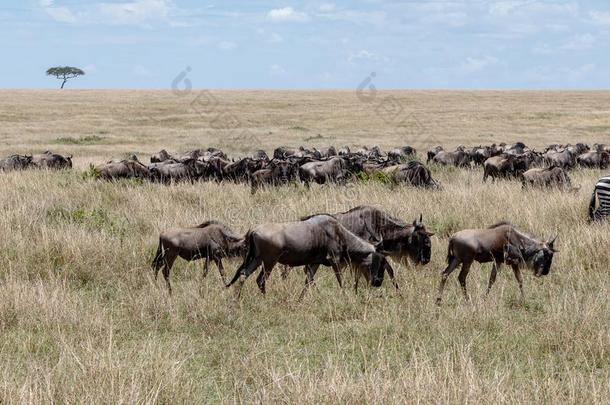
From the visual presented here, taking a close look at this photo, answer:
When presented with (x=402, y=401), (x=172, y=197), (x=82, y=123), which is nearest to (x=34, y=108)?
(x=82, y=123)

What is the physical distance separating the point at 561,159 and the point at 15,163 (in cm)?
1822

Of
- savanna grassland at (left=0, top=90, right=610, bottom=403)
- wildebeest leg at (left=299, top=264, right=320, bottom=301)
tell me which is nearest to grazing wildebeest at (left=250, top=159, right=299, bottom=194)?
savanna grassland at (left=0, top=90, right=610, bottom=403)

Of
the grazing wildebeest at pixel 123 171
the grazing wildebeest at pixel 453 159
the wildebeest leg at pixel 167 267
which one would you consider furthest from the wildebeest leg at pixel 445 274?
the grazing wildebeest at pixel 453 159

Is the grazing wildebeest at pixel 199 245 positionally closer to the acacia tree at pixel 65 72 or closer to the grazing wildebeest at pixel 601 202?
the grazing wildebeest at pixel 601 202

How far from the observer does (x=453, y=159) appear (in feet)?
85.7

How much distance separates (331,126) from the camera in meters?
56.3

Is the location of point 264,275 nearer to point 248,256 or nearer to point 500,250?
point 248,256

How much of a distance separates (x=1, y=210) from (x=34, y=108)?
60902 mm

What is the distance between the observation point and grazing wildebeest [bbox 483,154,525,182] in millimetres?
20672

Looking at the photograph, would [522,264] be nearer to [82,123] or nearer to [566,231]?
[566,231]

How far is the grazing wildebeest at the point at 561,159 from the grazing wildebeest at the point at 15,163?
17.1 metres

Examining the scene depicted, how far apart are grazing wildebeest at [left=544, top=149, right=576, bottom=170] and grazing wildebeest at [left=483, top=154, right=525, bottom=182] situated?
1.82 meters

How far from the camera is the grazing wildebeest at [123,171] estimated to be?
1923 cm

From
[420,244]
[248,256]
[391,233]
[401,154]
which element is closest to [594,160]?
[401,154]
